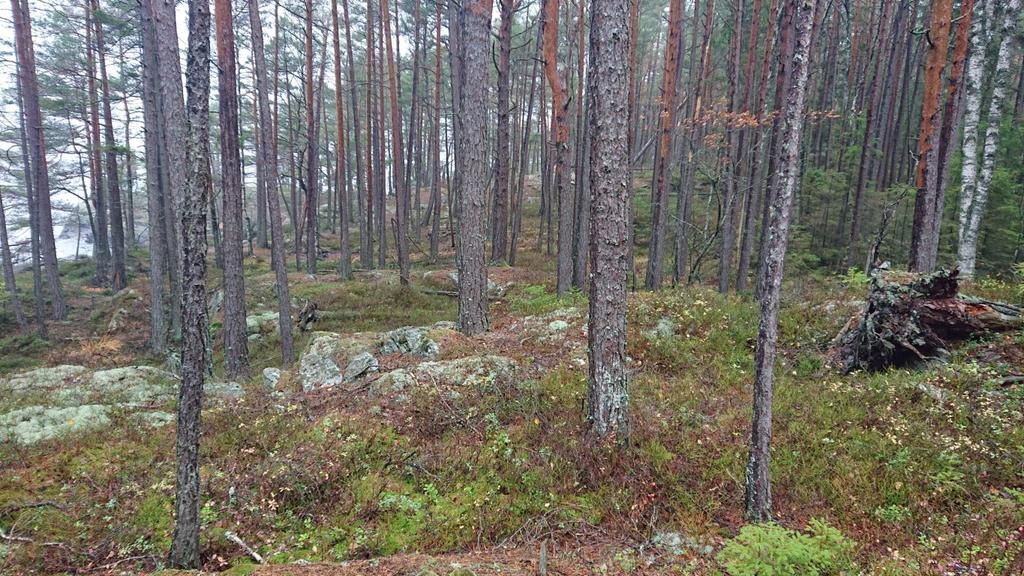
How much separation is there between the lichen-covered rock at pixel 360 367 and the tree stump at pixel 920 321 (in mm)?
7289

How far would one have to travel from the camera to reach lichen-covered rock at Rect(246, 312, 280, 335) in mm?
14935

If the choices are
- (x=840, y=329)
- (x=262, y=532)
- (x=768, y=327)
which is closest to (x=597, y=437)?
(x=768, y=327)

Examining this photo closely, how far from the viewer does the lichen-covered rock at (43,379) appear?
8845mm

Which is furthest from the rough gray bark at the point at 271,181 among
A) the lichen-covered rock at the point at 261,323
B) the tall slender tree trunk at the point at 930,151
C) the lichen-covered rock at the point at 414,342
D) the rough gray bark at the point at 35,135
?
the tall slender tree trunk at the point at 930,151

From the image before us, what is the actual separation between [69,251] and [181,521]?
57177mm

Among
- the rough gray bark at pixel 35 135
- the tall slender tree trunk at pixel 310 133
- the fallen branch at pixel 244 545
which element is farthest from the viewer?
the tall slender tree trunk at pixel 310 133

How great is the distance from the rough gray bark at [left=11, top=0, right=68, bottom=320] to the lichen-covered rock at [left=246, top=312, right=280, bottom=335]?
916 cm

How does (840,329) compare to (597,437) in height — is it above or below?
above

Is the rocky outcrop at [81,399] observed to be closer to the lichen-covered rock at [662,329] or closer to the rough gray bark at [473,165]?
the rough gray bark at [473,165]

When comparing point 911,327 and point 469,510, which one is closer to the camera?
point 469,510

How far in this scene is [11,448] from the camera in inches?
220

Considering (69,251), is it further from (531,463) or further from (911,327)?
(911,327)

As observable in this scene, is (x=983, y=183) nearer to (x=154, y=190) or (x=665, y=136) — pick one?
(x=665, y=136)

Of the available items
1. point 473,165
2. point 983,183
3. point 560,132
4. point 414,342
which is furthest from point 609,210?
point 983,183
